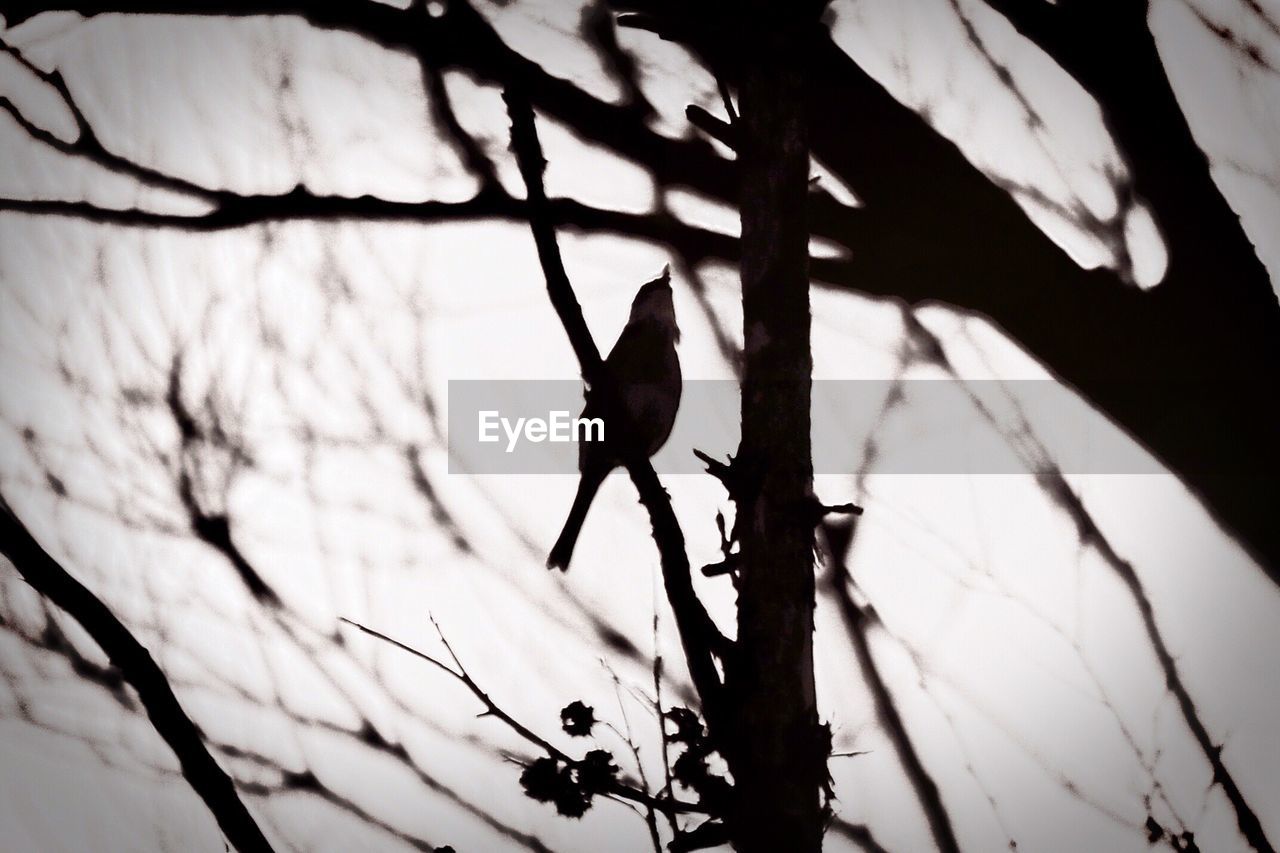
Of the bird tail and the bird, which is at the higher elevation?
the bird

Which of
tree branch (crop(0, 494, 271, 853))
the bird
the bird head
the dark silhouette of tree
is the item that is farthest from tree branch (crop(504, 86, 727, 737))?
the bird head

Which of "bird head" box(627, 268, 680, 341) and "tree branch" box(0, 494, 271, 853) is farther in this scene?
"bird head" box(627, 268, 680, 341)

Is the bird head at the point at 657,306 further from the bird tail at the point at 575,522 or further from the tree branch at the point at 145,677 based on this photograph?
the tree branch at the point at 145,677

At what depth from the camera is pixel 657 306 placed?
279 centimetres

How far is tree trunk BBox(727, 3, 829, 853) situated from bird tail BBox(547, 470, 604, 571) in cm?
71

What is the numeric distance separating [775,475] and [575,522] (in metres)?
0.82

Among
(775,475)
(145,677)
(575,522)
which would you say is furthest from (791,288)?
(145,677)

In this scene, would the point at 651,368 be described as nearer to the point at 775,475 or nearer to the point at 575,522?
the point at 575,522

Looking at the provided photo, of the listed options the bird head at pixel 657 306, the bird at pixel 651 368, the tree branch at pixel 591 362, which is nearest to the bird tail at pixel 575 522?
the bird at pixel 651 368

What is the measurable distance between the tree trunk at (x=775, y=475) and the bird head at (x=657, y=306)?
3.22ft

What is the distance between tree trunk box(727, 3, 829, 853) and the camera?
150cm

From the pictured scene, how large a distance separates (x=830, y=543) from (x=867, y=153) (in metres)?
1.11

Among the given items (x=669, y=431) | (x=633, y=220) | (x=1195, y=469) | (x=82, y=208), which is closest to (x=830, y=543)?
(x=669, y=431)

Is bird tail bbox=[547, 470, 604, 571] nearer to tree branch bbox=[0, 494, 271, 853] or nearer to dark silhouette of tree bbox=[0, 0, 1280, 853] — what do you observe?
dark silhouette of tree bbox=[0, 0, 1280, 853]
